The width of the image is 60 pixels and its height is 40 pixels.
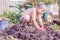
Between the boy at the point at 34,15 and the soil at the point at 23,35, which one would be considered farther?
the boy at the point at 34,15

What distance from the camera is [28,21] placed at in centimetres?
468

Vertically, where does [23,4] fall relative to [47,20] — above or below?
above

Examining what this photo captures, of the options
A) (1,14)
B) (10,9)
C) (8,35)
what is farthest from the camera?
(10,9)

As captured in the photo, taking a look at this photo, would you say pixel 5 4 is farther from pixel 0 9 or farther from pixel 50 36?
pixel 50 36

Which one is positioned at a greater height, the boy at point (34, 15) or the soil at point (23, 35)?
the boy at point (34, 15)

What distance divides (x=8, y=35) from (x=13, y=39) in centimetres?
25

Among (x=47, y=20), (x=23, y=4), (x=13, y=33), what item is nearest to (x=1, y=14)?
(x=23, y=4)

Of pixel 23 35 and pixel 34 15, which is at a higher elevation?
pixel 34 15

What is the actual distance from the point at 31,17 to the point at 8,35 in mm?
1036

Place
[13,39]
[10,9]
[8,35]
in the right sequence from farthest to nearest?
1. [10,9]
2. [8,35]
3. [13,39]

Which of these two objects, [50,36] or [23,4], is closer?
[50,36]

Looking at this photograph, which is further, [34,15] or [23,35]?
[34,15]

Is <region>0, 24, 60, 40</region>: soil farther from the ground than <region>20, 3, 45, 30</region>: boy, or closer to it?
closer to it

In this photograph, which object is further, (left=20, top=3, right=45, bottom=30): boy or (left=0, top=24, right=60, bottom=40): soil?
(left=20, top=3, right=45, bottom=30): boy
